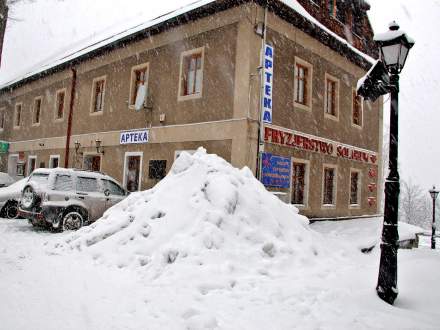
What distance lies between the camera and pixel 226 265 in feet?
18.4

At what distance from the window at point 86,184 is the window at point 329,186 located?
8.45 metres

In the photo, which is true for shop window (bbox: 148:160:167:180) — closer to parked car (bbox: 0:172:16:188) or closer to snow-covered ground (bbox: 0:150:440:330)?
snow-covered ground (bbox: 0:150:440:330)

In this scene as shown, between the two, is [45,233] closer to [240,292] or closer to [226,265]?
→ [226,265]

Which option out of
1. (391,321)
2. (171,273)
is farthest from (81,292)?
(391,321)

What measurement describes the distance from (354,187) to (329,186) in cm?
229

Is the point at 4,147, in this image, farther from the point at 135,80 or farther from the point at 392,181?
→ the point at 392,181

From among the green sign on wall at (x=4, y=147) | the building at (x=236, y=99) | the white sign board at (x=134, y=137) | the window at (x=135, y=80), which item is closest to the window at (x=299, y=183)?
the building at (x=236, y=99)

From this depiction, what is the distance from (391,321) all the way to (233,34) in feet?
32.3

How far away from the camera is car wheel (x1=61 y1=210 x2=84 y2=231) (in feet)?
32.9

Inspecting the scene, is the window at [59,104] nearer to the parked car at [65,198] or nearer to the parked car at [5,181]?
the parked car at [5,181]

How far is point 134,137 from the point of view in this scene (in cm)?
1430

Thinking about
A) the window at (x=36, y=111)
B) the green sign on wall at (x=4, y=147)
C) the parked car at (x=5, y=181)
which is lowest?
the parked car at (x=5, y=181)

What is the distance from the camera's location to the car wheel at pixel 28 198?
31.4 ft

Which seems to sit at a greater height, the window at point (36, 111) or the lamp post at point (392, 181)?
the window at point (36, 111)
